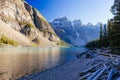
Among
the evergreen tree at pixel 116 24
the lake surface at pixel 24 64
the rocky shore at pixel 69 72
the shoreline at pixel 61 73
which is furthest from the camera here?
the evergreen tree at pixel 116 24

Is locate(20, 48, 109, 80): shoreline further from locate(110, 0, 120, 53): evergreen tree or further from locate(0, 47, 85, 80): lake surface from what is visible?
locate(110, 0, 120, 53): evergreen tree

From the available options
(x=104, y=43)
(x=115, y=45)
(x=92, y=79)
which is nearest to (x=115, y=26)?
(x=115, y=45)

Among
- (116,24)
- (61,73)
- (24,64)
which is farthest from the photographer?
(116,24)

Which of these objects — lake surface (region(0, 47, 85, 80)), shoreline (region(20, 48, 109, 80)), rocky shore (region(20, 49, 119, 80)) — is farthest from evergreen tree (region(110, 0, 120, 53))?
shoreline (region(20, 48, 109, 80))

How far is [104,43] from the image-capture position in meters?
121

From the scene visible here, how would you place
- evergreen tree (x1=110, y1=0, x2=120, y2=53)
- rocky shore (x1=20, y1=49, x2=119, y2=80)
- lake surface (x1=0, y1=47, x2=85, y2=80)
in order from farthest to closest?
evergreen tree (x1=110, y1=0, x2=120, y2=53) → lake surface (x1=0, y1=47, x2=85, y2=80) → rocky shore (x1=20, y1=49, x2=119, y2=80)

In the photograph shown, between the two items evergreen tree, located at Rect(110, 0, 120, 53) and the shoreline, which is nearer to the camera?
the shoreline

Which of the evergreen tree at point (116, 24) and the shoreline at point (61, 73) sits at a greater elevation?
the evergreen tree at point (116, 24)

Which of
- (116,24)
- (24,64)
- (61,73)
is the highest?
(116,24)

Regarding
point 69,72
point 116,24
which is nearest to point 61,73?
point 69,72

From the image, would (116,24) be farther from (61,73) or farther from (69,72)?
(61,73)

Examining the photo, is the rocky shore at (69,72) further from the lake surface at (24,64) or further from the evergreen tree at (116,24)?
the evergreen tree at (116,24)

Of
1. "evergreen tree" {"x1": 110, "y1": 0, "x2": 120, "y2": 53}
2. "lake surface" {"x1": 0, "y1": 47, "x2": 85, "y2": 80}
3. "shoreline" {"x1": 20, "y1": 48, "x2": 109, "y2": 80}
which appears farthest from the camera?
"evergreen tree" {"x1": 110, "y1": 0, "x2": 120, "y2": 53}

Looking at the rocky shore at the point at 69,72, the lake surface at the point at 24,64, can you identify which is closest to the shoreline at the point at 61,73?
the rocky shore at the point at 69,72
